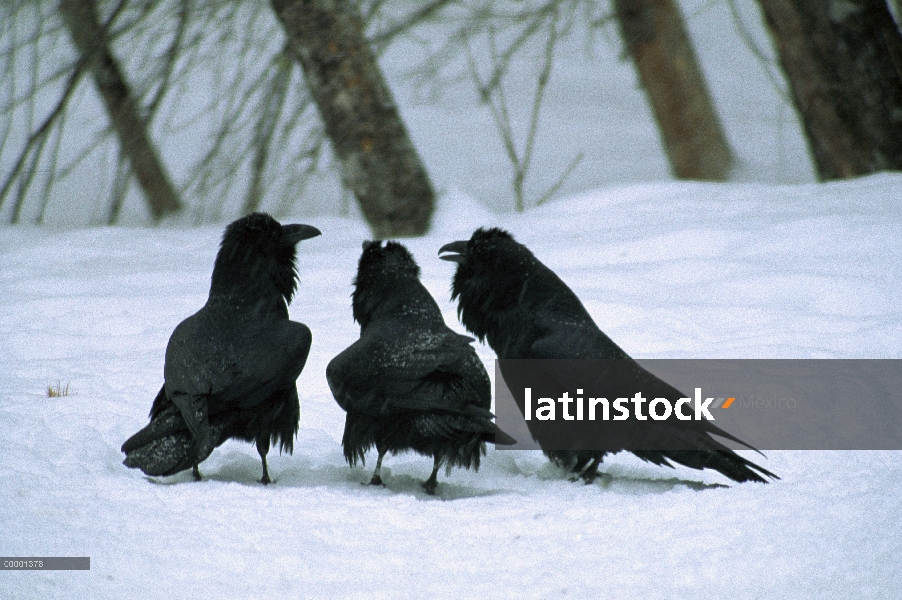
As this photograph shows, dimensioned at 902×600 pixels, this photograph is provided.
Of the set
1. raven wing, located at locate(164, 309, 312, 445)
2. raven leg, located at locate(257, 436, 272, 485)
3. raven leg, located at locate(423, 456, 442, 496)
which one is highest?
raven wing, located at locate(164, 309, 312, 445)

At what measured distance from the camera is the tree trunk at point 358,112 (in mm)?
5914

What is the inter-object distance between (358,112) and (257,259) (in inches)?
117

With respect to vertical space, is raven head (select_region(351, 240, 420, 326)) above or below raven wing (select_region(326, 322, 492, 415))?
above

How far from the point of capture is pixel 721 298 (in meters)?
4.55

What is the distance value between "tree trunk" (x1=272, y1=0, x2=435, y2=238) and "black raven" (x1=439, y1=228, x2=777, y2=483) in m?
2.57

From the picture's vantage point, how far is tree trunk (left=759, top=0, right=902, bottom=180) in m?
6.05

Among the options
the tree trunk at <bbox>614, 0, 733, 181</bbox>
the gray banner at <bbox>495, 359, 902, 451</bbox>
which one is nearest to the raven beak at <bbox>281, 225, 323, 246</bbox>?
the gray banner at <bbox>495, 359, 902, 451</bbox>

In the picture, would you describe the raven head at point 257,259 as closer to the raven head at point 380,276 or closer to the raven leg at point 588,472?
the raven head at point 380,276

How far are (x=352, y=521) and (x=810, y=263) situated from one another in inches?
132

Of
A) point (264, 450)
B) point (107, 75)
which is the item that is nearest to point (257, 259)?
point (264, 450)

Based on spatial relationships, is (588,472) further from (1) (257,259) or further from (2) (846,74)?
(2) (846,74)

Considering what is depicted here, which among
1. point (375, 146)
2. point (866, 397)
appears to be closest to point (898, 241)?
point (866, 397)

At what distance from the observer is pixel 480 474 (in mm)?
3352

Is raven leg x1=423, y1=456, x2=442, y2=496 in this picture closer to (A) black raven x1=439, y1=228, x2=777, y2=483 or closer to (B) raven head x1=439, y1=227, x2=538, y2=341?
(A) black raven x1=439, y1=228, x2=777, y2=483
